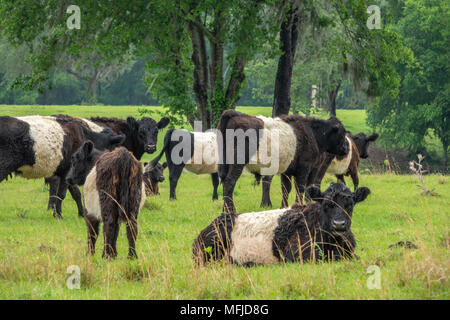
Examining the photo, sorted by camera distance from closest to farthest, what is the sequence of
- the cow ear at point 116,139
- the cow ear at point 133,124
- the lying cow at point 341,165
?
the cow ear at point 116,139 → the lying cow at point 341,165 → the cow ear at point 133,124

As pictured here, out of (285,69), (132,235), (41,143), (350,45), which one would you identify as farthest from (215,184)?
(132,235)

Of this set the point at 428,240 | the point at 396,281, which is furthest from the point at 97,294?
the point at 428,240

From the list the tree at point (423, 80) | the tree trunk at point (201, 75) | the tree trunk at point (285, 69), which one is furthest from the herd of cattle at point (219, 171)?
the tree at point (423, 80)

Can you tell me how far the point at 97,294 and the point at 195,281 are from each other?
1.01 m

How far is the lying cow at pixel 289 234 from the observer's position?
7574 millimetres

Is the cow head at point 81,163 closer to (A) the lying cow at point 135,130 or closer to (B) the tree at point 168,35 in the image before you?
(A) the lying cow at point 135,130

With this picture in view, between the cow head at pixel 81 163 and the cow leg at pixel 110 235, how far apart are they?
5.87 feet

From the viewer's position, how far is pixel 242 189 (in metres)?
18.8

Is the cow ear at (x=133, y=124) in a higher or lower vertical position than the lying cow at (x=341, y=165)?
higher

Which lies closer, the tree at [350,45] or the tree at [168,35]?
the tree at [168,35]

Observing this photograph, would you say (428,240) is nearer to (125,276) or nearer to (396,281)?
(396,281)

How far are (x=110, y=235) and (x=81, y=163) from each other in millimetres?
1971

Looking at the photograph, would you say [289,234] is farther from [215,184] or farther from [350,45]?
[350,45]

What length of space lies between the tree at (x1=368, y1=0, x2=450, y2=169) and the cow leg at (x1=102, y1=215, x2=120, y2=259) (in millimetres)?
35230
